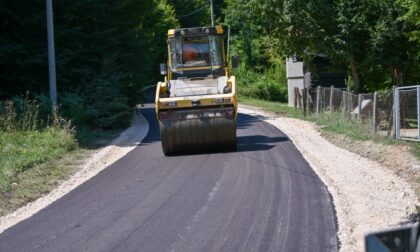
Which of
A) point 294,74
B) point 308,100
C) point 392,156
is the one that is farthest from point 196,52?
point 294,74

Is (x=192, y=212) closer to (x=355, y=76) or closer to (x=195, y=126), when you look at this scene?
(x=195, y=126)

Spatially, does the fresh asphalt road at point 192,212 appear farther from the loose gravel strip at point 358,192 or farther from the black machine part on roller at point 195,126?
the black machine part on roller at point 195,126

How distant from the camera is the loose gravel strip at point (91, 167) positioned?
10.1 metres

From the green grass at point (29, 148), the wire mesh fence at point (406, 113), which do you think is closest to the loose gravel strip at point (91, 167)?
the green grass at point (29, 148)

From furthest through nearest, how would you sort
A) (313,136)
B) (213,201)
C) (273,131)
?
(273,131)
(313,136)
(213,201)

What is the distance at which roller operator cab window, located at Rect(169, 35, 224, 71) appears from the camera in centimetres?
1877

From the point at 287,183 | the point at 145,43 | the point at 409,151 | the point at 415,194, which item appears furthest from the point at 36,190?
the point at 145,43

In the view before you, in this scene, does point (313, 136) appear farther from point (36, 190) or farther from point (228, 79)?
point (36, 190)

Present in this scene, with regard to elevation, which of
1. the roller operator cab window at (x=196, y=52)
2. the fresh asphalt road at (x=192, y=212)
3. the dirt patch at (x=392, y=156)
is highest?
the roller operator cab window at (x=196, y=52)

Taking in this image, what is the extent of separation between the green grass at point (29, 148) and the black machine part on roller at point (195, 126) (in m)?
2.85

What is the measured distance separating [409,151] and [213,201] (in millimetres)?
6449

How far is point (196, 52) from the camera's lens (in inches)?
744

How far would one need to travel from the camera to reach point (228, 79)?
58.9 ft

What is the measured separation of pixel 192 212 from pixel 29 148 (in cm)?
848
